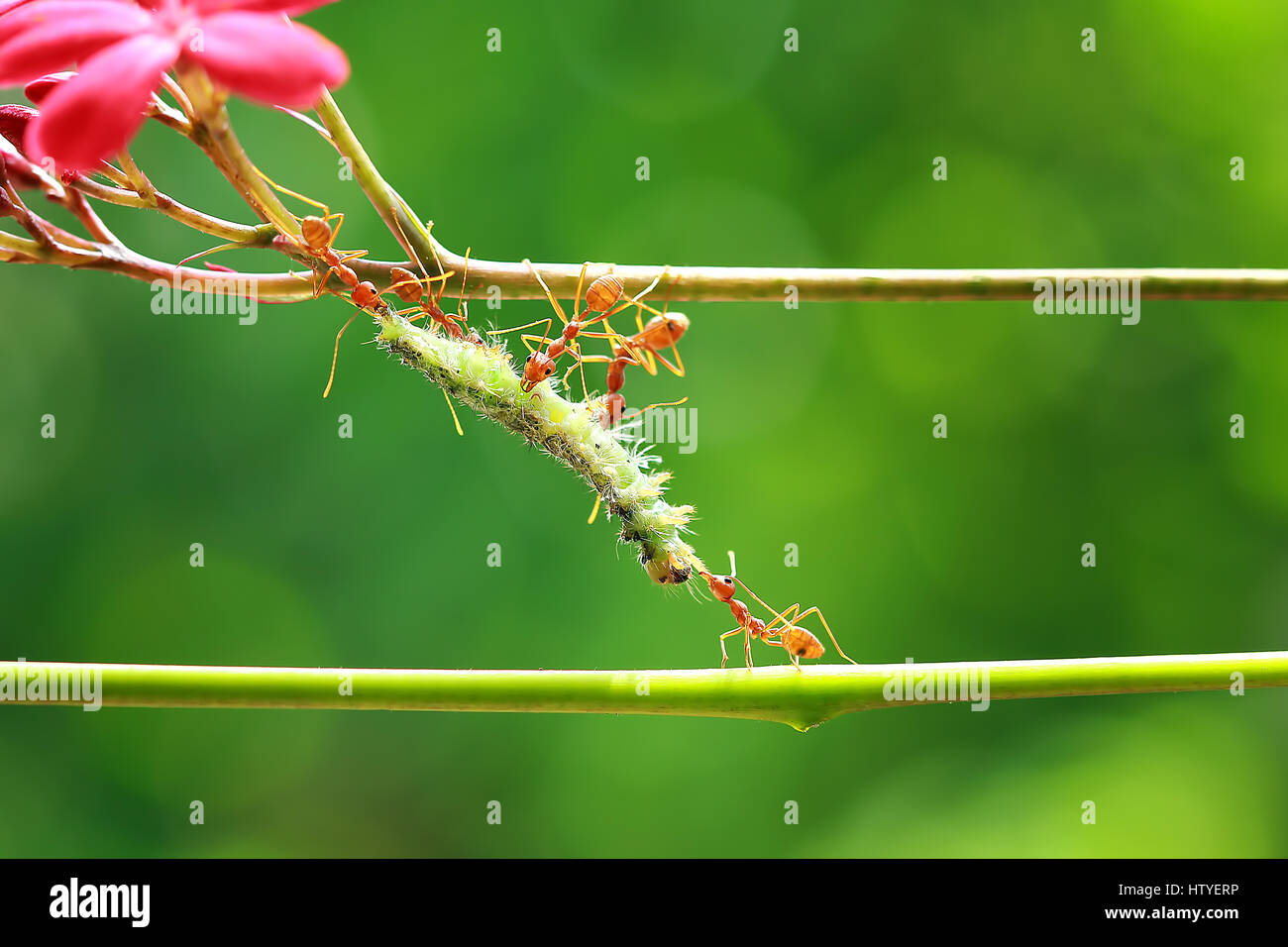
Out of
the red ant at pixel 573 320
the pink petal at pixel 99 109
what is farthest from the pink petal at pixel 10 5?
the red ant at pixel 573 320

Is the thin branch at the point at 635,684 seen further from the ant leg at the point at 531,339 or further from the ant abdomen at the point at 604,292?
the ant leg at the point at 531,339

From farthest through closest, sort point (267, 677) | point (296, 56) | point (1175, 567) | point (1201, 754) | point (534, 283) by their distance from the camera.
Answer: point (1175, 567)
point (1201, 754)
point (534, 283)
point (267, 677)
point (296, 56)

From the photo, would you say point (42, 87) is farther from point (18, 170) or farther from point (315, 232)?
point (315, 232)

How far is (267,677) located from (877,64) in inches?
106

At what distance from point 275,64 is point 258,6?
0.23ft

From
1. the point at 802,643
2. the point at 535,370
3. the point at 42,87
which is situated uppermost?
the point at 42,87

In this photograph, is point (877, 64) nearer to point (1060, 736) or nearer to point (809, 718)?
point (1060, 736)

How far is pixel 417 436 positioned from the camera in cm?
263

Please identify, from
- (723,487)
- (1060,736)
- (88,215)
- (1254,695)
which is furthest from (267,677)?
(1254,695)

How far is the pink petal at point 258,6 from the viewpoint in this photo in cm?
42

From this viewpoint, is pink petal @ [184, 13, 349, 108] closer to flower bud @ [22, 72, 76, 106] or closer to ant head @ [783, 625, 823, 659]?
flower bud @ [22, 72, 76, 106]

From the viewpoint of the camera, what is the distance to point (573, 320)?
34.7 inches

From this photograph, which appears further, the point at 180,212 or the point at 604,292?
the point at 604,292

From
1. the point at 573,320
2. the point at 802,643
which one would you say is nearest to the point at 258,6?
the point at 573,320
